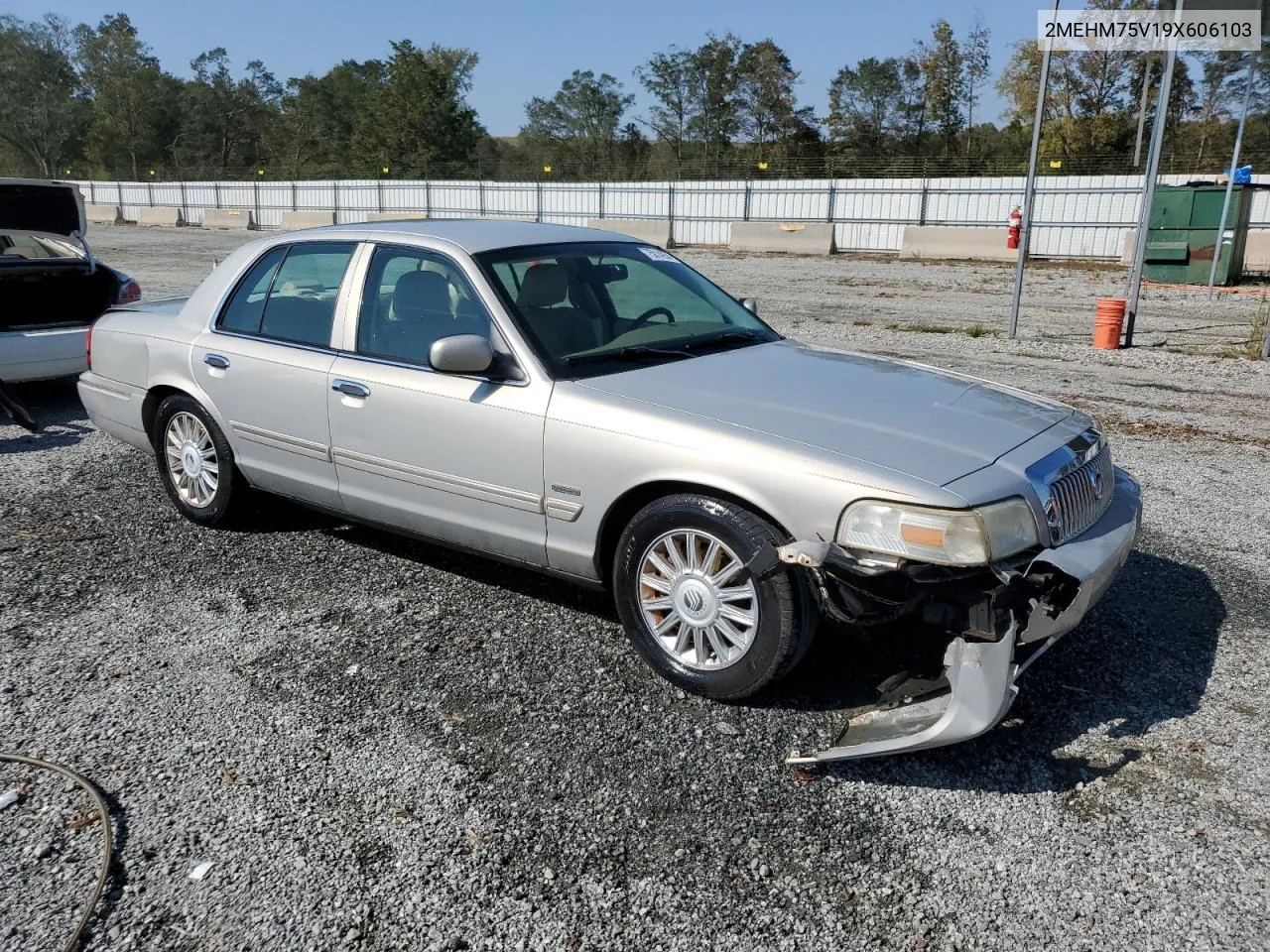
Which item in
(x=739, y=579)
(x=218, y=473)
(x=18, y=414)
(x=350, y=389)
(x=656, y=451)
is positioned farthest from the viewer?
(x=18, y=414)

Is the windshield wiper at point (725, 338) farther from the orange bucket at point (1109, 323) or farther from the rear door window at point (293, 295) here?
the orange bucket at point (1109, 323)

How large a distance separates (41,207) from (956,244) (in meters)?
23.2

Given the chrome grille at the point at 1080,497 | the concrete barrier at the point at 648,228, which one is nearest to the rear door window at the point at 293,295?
the chrome grille at the point at 1080,497

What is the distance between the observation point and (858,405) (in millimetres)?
3686

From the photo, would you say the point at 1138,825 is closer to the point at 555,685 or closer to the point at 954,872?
the point at 954,872

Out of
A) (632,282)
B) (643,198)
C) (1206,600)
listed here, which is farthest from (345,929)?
(643,198)

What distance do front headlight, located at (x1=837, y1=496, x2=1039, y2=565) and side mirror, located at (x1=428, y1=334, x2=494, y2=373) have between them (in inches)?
60.7

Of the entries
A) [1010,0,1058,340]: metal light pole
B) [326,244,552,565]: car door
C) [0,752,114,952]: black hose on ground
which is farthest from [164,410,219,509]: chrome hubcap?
[1010,0,1058,340]: metal light pole

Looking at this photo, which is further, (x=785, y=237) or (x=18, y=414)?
(x=785, y=237)

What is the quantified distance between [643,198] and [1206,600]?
3102 cm

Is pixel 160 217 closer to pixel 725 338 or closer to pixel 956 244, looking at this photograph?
pixel 956 244

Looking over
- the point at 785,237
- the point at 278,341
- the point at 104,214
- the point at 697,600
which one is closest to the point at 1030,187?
the point at 278,341

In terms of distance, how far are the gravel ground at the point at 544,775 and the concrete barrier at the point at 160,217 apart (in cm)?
4206

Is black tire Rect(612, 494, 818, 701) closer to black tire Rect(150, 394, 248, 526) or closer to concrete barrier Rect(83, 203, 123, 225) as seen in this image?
black tire Rect(150, 394, 248, 526)
